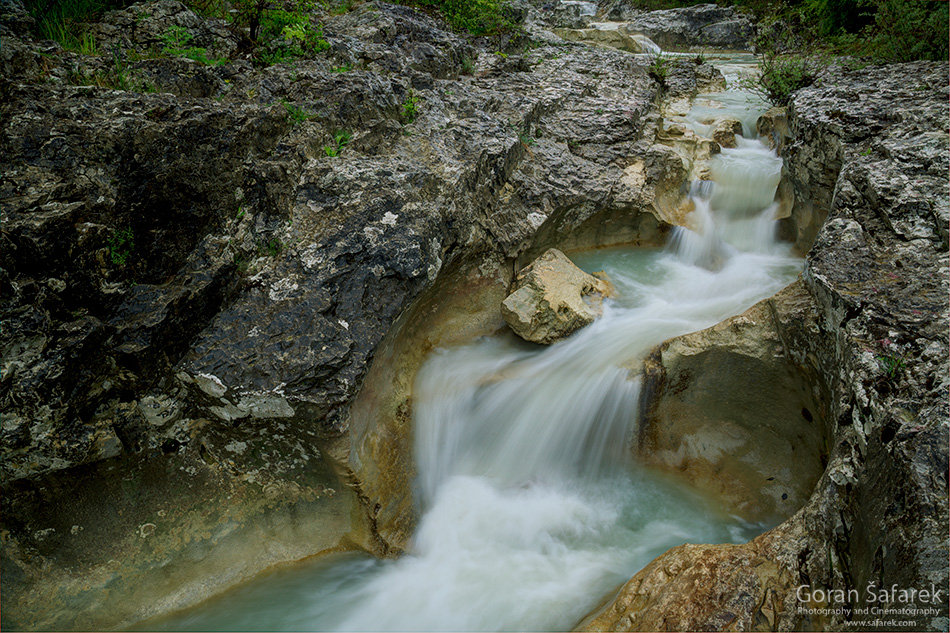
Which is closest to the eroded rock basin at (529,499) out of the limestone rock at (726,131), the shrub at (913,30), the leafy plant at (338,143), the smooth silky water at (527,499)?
the smooth silky water at (527,499)

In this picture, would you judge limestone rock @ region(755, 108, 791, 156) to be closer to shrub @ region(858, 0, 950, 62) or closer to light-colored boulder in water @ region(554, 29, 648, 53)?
shrub @ region(858, 0, 950, 62)

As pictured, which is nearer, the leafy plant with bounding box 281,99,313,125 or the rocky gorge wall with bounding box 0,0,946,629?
the rocky gorge wall with bounding box 0,0,946,629

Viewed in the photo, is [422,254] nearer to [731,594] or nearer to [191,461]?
[191,461]

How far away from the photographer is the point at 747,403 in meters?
4.45

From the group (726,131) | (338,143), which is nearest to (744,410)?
(338,143)

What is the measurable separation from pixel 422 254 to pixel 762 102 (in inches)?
349

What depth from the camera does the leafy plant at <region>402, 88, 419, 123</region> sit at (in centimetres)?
564

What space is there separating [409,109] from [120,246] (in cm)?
337

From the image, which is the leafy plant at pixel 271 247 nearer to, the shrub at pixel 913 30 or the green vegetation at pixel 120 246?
the green vegetation at pixel 120 246

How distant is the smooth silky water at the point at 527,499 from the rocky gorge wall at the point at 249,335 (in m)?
0.25

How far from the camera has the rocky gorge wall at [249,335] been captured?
9.86 feet

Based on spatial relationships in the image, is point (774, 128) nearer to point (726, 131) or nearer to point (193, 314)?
point (726, 131)

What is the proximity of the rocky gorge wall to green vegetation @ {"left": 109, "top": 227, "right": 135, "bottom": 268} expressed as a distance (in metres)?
0.02

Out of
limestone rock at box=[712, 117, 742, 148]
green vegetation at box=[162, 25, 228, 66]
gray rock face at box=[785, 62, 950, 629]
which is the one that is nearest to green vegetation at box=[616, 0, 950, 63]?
gray rock face at box=[785, 62, 950, 629]
